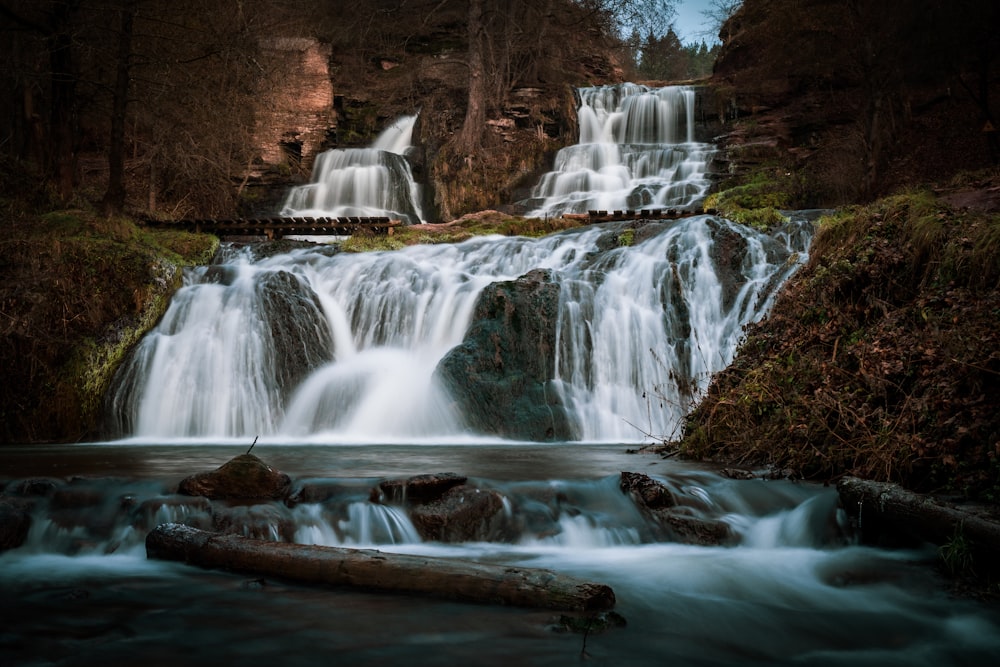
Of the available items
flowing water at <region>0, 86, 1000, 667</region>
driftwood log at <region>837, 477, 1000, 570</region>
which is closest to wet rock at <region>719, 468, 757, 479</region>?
flowing water at <region>0, 86, 1000, 667</region>

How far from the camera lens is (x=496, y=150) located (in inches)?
995

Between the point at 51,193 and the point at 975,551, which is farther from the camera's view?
the point at 51,193

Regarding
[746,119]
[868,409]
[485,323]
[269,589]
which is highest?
[746,119]

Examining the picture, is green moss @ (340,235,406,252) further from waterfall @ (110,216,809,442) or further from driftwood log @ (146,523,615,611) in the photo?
driftwood log @ (146,523,615,611)

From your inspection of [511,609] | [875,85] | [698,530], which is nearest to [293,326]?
[698,530]

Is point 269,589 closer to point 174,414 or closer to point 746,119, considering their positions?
point 174,414

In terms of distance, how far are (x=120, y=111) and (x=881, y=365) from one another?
46.8ft

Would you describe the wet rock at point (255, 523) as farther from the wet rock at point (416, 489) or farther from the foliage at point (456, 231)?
the foliage at point (456, 231)

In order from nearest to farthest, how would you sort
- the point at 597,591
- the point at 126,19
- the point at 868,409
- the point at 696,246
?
the point at 597,591 < the point at 868,409 < the point at 696,246 < the point at 126,19

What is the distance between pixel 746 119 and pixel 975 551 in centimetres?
2473

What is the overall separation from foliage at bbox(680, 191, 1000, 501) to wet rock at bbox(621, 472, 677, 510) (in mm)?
1543

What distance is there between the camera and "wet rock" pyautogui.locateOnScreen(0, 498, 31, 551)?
16.1 feet

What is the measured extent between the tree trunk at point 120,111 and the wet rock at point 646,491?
12.8m

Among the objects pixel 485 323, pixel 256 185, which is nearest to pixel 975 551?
pixel 485 323
